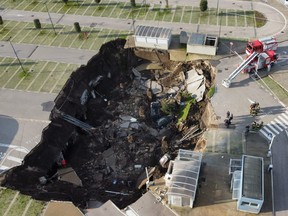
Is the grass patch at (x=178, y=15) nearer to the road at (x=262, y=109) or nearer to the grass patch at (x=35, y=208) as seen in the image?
the road at (x=262, y=109)

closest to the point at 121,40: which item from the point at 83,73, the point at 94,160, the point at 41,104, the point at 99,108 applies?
the point at 83,73

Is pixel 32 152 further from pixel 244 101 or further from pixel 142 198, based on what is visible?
pixel 244 101

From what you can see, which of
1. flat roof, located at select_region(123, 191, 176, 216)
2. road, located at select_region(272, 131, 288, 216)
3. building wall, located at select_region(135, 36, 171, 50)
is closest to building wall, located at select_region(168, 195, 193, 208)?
flat roof, located at select_region(123, 191, 176, 216)

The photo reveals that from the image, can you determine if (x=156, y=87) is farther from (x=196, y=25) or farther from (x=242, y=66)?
(x=196, y=25)

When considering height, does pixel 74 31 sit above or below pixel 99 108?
above

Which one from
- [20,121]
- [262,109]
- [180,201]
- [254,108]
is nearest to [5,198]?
[20,121]

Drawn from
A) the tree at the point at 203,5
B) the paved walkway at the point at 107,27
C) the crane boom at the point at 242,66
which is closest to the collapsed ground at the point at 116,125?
the crane boom at the point at 242,66
